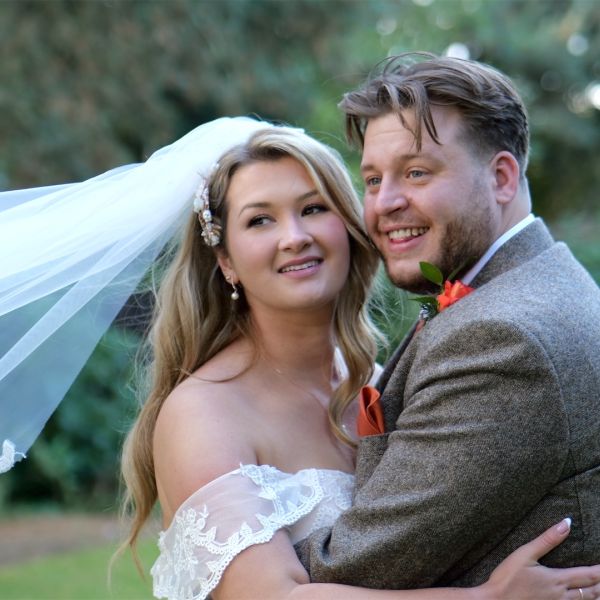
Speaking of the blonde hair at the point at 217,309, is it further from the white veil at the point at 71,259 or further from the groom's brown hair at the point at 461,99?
the groom's brown hair at the point at 461,99

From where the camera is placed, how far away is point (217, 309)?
168 inches

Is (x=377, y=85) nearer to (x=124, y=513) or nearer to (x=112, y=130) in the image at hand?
(x=124, y=513)

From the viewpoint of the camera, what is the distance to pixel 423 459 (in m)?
3.00

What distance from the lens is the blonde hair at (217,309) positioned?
13.1 ft

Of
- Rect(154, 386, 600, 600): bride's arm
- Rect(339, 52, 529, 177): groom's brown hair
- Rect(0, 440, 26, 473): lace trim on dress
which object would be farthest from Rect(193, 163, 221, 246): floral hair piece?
Rect(0, 440, 26, 473): lace trim on dress

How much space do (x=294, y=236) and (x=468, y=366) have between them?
1099mm

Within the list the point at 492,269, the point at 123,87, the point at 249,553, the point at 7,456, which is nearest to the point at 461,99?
the point at 492,269

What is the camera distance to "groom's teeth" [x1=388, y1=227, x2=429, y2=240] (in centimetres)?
345

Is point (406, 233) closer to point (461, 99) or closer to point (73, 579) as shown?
point (461, 99)

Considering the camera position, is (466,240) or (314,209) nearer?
(466,240)

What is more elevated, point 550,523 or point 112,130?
point 112,130

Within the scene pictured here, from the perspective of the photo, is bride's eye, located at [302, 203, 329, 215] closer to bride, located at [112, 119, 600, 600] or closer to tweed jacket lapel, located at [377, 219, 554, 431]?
bride, located at [112, 119, 600, 600]

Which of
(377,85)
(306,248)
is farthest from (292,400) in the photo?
(377,85)

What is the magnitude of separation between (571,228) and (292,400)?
6.86 metres
